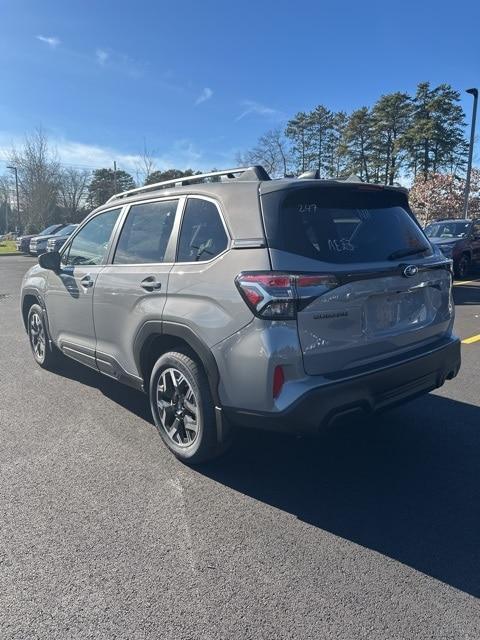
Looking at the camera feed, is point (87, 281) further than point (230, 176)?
Yes

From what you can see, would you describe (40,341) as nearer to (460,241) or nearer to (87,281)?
(87,281)

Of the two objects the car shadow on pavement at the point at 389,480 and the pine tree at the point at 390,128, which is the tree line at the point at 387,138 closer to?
the pine tree at the point at 390,128

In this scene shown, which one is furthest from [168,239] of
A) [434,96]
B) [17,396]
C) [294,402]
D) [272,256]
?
[434,96]

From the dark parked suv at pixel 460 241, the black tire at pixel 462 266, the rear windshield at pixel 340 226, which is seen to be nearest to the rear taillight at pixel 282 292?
the rear windshield at pixel 340 226

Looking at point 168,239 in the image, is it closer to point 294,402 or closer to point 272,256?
point 272,256

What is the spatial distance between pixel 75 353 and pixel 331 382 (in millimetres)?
2896

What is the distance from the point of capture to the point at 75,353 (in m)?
4.79

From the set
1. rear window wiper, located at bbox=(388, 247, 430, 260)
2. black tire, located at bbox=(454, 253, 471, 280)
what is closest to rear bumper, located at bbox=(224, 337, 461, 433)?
rear window wiper, located at bbox=(388, 247, 430, 260)

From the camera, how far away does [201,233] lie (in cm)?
332

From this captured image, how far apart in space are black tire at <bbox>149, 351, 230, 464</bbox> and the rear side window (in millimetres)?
687

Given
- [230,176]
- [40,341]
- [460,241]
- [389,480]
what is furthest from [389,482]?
[460,241]

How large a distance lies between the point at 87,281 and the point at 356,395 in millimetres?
2683

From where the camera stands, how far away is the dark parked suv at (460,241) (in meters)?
14.0

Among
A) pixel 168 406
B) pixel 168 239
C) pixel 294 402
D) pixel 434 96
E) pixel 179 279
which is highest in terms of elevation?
pixel 434 96
